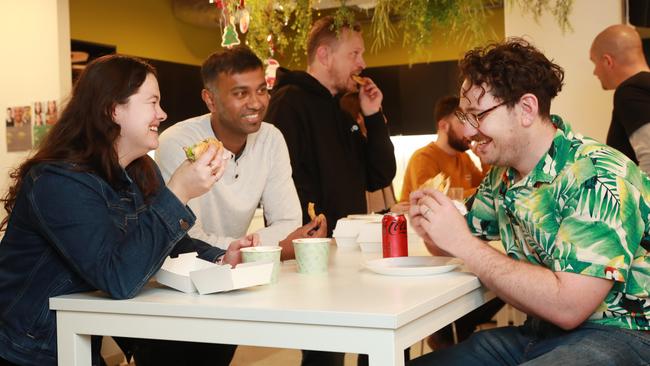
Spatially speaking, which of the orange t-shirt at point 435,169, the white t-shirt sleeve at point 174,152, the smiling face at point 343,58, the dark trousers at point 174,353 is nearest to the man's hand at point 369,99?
the smiling face at point 343,58

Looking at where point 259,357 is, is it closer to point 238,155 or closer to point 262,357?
point 262,357

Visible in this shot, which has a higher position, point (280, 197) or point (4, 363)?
point (280, 197)

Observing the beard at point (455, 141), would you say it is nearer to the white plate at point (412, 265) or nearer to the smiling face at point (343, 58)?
the smiling face at point (343, 58)

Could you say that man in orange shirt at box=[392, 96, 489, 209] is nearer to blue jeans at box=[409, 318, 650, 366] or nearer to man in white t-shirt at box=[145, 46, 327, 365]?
man in white t-shirt at box=[145, 46, 327, 365]

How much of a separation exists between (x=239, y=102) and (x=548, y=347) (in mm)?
1407

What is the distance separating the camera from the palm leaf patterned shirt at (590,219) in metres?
1.71

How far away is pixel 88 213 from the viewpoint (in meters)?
1.71

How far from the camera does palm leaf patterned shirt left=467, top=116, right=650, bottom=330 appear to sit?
171 centimetres

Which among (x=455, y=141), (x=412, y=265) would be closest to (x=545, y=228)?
(x=412, y=265)

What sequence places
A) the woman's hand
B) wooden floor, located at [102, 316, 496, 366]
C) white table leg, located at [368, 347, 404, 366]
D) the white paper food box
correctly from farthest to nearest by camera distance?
wooden floor, located at [102, 316, 496, 366], the woman's hand, the white paper food box, white table leg, located at [368, 347, 404, 366]

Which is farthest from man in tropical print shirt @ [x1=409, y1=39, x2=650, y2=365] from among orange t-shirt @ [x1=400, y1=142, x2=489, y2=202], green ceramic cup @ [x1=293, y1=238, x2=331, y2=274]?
orange t-shirt @ [x1=400, y1=142, x2=489, y2=202]

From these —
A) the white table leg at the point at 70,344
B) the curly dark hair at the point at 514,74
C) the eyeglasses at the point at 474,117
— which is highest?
the curly dark hair at the point at 514,74

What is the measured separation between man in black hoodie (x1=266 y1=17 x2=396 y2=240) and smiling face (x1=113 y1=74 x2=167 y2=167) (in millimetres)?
1335

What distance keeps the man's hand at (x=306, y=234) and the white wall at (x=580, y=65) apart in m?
2.57
